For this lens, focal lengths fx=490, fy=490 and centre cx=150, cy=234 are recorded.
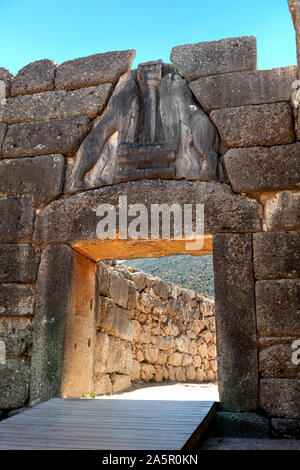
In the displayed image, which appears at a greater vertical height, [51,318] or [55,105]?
[55,105]

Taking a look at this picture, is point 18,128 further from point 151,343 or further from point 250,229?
point 151,343

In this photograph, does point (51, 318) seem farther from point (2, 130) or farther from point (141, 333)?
point (141, 333)

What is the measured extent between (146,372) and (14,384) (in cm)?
394

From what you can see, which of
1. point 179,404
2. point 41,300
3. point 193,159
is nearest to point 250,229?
point 193,159

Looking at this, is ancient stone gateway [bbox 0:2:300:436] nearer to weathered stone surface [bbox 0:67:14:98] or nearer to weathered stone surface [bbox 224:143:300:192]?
weathered stone surface [bbox 224:143:300:192]

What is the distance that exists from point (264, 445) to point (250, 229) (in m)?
1.65

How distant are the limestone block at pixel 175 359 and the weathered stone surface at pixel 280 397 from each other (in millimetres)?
5388

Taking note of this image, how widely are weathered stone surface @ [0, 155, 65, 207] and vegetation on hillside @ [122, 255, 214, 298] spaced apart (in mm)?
14294

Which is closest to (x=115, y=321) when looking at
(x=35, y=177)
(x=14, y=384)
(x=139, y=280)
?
(x=139, y=280)

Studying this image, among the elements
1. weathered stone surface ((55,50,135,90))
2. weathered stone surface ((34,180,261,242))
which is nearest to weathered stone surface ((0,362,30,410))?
weathered stone surface ((34,180,261,242))

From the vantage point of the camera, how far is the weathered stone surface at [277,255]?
389 cm

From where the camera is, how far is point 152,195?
4.38 meters

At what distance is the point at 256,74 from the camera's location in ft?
14.8
